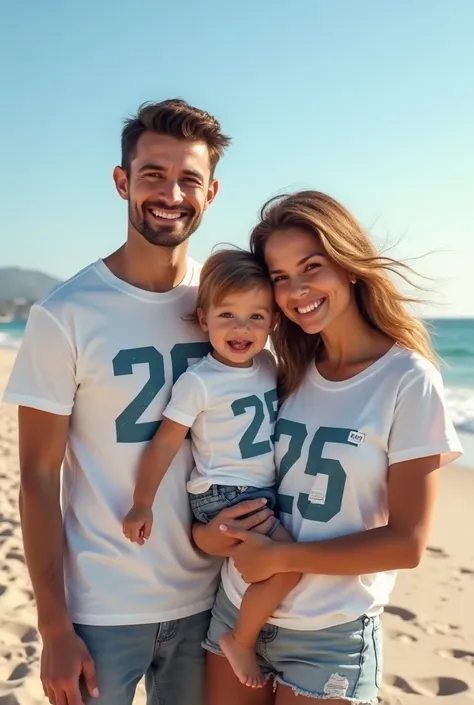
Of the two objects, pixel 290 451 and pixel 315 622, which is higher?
pixel 290 451

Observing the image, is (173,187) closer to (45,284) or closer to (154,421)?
(154,421)

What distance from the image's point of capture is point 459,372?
94.9 ft

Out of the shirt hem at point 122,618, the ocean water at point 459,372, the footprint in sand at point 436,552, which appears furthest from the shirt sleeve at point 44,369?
the footprint in sand at point 436,552

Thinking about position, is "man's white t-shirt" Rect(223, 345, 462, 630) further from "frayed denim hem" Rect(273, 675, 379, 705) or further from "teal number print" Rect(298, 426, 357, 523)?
"frayed denim hem" Rect(273, 675, 379, 705)

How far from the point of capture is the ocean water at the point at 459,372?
12925 millimetres

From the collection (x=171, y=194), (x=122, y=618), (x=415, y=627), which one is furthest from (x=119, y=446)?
(x=415, y=627)

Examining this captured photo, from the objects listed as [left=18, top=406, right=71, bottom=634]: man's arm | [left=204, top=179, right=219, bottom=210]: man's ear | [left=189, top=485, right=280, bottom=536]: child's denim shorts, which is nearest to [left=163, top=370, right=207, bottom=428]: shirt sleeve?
[left=189, top=485, right=280, bottom=536]: child's denim shorts

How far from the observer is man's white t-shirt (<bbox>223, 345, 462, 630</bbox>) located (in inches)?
101

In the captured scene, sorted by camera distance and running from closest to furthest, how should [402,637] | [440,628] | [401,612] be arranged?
1. [402,637]
2. [440,628]
3. [401,612]

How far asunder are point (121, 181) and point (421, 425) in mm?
1616

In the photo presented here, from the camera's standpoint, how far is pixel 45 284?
4171 inches

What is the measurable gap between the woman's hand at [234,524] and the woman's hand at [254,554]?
21 millimetres

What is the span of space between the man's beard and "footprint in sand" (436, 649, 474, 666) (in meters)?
3.63

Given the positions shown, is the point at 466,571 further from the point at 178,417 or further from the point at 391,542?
the point at 178,417
